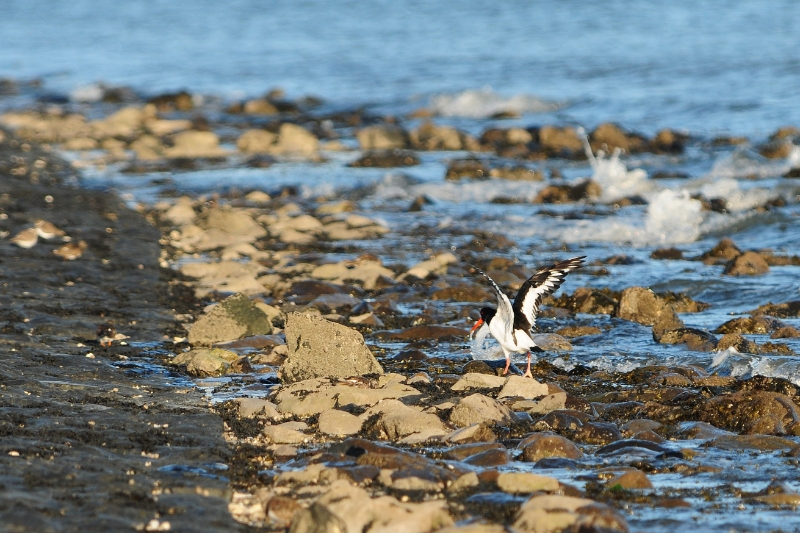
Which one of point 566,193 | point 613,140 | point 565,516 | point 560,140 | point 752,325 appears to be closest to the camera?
point 565,516

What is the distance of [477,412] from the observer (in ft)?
19.3

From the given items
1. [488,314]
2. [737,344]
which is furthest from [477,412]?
[737,344]

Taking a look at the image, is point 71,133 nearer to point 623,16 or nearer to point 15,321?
point 15,321

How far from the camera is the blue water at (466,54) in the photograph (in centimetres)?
2412

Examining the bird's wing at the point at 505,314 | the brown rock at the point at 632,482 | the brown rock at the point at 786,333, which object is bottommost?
the brown rock at the point at 632,482

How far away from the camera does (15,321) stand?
8.02 m

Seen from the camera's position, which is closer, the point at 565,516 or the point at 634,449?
the point at 565,516

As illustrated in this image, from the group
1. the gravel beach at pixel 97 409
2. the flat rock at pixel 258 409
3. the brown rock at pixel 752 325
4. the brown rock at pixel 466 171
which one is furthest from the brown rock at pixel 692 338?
the brown rock at pixel 466 171

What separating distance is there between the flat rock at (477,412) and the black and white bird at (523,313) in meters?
0.97

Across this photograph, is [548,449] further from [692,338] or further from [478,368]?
[692,338]

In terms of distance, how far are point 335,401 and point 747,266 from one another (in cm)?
550

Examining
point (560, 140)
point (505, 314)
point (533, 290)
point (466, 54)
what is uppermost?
point (466, 54)

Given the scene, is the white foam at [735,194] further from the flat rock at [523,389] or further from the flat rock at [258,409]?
the flat rock at [258,409]

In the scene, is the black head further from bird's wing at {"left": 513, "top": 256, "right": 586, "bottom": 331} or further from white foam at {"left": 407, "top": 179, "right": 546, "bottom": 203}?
white foam at {"left": 407, "top": 179, "right": 546, "bottom": 203}
